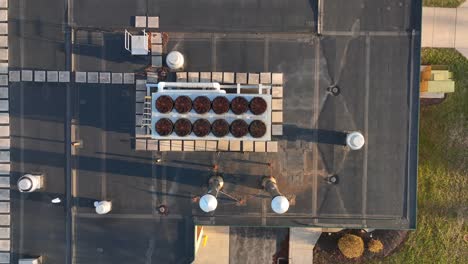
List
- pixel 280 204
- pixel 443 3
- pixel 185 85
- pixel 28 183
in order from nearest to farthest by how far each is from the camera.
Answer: pixel 280 204
pixel 185 85
pixel 28 183
pixel 443 3

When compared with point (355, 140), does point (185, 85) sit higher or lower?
higher

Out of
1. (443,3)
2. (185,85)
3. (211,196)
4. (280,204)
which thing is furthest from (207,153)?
(443,3)

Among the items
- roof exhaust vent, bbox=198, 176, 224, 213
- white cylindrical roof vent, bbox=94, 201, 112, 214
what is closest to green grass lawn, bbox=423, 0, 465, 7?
roof exhaust vent, bbox=198, 176, 224, 213

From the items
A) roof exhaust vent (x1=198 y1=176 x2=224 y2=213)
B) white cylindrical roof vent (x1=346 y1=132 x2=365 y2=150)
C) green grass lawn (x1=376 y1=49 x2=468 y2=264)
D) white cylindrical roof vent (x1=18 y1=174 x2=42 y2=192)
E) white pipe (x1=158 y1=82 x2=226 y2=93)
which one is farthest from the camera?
green grass lawn (x1=376 y1=49 x2=468 y2=264)

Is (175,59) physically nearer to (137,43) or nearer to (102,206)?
(137,43)

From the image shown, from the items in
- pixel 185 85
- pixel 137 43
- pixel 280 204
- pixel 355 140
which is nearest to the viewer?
pixel 280 204

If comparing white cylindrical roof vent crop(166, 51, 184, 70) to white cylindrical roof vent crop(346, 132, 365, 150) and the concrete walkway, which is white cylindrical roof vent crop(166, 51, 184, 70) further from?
the concrete walkway

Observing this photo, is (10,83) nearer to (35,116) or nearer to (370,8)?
(35,116)
